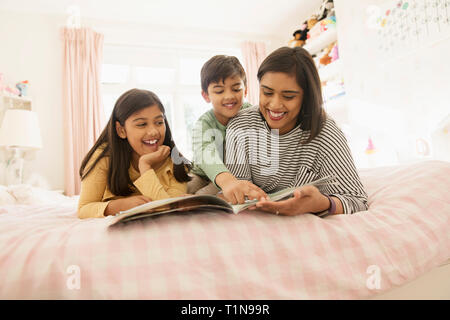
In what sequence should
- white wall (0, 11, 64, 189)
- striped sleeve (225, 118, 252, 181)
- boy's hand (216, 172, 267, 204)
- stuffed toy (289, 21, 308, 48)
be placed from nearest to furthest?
boy's hand (216, 172, 267, 204), striped sleeve (225, 118, 252, 181), white wall (0, 11, 64, 189), stuffed toy (289, 21, 308, 48)

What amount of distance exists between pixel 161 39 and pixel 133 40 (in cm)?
34

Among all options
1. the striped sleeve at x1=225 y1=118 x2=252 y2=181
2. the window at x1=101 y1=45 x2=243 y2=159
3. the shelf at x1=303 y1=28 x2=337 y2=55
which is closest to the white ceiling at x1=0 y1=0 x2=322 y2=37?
the window at x1=101 y1=45 x2=243 y2=159

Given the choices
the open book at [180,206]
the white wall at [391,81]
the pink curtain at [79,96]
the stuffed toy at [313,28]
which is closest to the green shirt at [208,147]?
the open book at [180,206]

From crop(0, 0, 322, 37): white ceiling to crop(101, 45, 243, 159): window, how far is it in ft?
1.17

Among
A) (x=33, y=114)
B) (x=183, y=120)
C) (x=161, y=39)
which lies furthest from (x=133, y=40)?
(x=33, y=114)

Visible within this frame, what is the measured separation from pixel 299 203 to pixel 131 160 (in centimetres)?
70

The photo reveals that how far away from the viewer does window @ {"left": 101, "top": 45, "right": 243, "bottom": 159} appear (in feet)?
12.0

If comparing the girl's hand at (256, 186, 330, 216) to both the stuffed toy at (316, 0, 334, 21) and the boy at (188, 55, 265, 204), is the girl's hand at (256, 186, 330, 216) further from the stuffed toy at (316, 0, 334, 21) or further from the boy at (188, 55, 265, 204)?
the stuffed toy at (316, 0, 334, 21)

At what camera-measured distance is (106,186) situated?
998 mm

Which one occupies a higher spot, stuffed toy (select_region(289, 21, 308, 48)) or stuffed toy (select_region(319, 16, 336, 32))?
stuffed toy (select_region(289, 21, 308, 48))

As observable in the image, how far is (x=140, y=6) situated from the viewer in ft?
10.5

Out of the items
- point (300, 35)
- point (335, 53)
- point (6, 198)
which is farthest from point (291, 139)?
point (300, 35)

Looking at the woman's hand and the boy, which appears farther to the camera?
the boy
